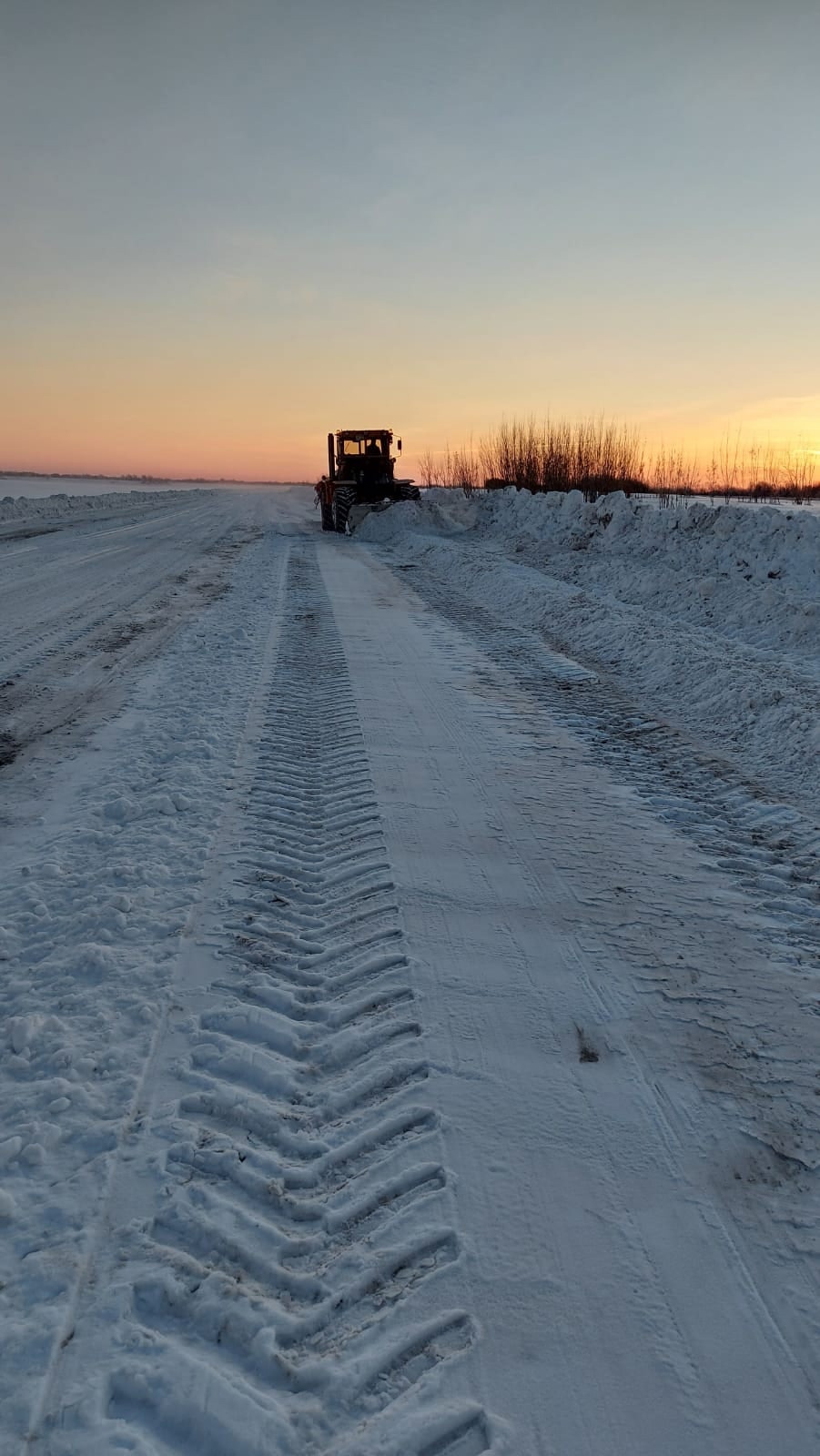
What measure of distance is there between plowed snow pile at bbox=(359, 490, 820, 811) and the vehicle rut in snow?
3321mm

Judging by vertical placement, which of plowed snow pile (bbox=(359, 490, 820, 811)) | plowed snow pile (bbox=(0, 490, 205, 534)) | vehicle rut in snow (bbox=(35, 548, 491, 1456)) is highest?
plowed snow pile (bbox=(0, 490, 205, 534))

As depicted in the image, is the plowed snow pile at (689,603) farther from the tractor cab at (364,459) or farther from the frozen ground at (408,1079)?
the tractor cab at (364,459)

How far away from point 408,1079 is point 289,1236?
2.10ft

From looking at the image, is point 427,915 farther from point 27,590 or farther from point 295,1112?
point 27,590

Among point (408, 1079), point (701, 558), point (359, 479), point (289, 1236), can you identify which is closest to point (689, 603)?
point (701, 558)

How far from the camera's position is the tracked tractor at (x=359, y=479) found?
23.9 m

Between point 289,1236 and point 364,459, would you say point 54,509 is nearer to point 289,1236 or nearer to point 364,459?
point 364,459

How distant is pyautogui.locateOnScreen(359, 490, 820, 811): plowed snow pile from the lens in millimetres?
6219

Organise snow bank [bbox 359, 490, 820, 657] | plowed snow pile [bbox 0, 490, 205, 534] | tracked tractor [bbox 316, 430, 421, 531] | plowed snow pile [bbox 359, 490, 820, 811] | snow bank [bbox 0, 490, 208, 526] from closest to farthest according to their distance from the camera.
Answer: plowed snow pile [bbox 359, 490, 820, 811]
snow bank [bbox 359, 490, 820, 657]
tracked tractor [bbox 316, 430, 421, 531]
plowed snow pile [bbox 0, 490, 205, 534]
snow bank [bbox 0, 490, 208, 526]

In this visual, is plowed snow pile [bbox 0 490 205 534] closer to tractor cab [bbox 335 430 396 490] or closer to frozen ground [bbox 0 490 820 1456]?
tractor cab [bbox 335 430 396 490]

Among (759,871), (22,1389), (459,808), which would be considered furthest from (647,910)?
(22,1389)

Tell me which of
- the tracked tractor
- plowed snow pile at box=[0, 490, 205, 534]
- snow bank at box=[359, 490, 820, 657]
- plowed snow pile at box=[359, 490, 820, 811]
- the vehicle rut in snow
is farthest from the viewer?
plowed snow pile at box=[0, 490, 205, 534]

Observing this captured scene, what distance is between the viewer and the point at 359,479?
24.5 meters

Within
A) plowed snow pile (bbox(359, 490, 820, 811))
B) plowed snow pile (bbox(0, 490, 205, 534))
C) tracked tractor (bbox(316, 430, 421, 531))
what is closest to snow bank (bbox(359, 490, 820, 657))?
plowed snow pile (bbox(359, 490, 820, 811))
